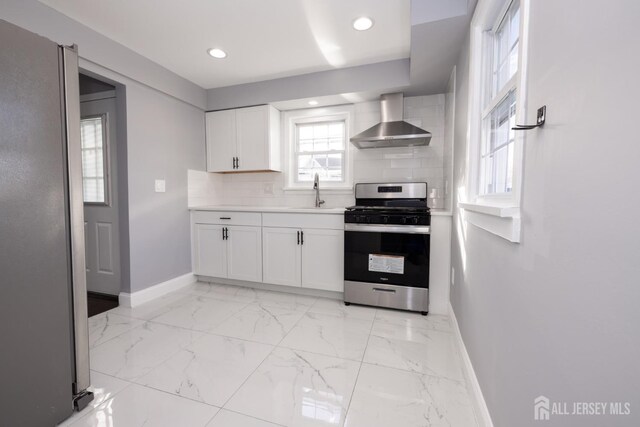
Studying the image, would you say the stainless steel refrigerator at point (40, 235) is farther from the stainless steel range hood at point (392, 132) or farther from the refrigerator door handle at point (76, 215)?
the stainless steel range hood at point (392, 132)

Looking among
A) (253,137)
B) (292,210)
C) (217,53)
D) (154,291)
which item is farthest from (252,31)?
(154,291)

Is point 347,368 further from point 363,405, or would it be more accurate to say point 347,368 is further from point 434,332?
point 434,332

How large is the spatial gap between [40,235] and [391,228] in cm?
230

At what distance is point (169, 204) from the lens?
304 cm

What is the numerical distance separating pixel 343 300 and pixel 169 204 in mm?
2223

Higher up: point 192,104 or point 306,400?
point 192,104

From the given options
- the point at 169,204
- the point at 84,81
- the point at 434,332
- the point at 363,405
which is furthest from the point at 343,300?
the point at 84,81

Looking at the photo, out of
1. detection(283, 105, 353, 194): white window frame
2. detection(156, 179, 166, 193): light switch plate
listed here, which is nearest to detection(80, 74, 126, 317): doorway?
detection(156, 179, 166, 193): light switch plate

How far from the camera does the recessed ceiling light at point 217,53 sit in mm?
2534

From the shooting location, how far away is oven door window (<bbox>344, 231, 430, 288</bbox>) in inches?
95.3

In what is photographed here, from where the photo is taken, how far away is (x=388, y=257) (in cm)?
250

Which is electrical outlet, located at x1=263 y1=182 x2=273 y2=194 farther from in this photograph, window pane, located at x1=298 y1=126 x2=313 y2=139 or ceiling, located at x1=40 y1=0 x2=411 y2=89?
ceiling, located at x1=40 y1=0 x2=411 y2=89

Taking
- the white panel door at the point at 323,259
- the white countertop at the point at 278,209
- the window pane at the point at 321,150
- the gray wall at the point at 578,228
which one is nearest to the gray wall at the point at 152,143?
the white countertop at the point at 278,209

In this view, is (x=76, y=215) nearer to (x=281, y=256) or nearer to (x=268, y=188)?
(x=281, y=256)
